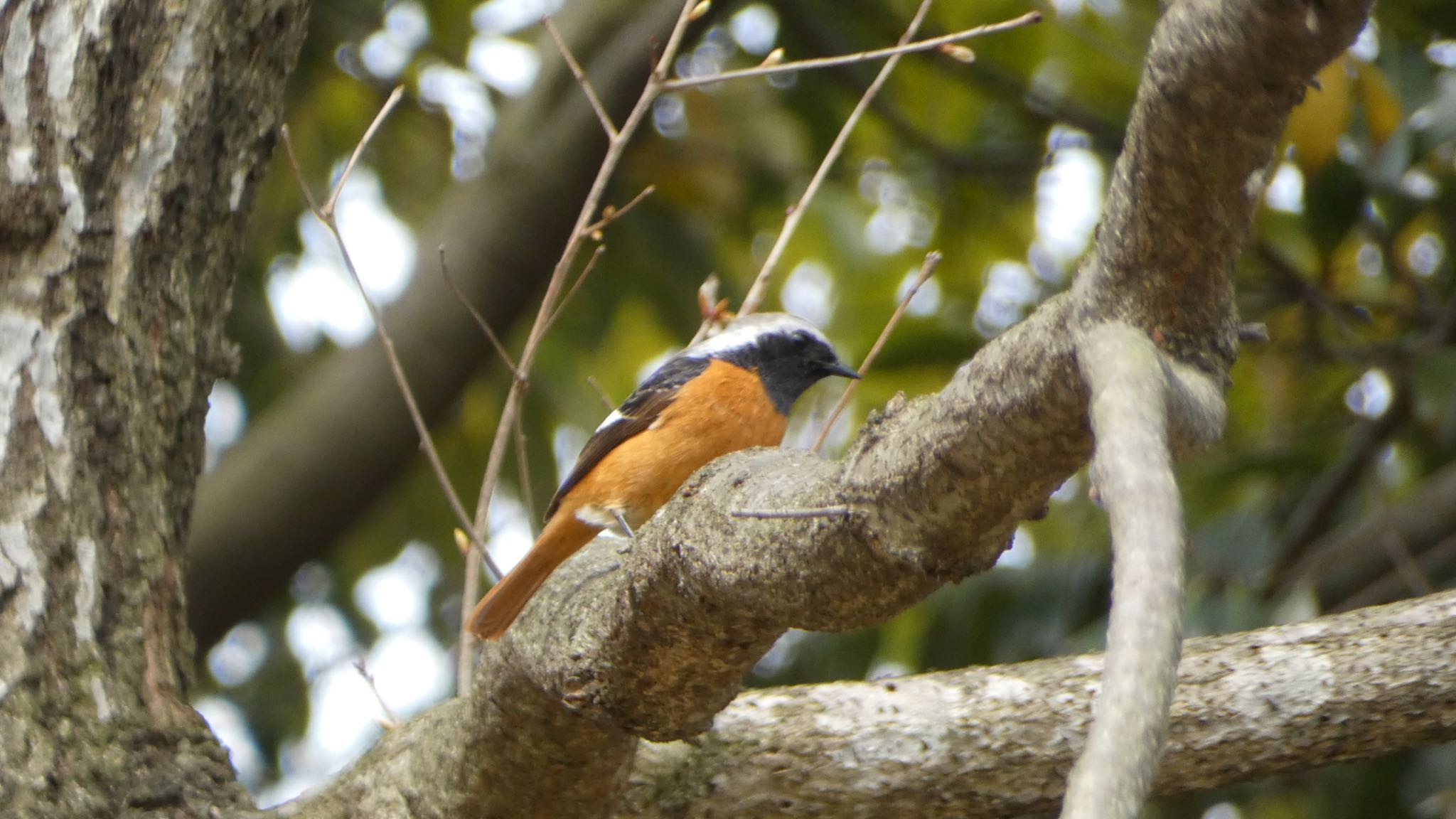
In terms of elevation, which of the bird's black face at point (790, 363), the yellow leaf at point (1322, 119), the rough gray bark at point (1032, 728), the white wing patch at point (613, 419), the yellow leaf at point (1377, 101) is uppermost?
the yellow leaf at point (1377, 101)

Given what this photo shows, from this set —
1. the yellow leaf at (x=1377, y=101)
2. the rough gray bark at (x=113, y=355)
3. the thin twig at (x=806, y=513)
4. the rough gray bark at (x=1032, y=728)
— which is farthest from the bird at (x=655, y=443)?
the yellow leaf at (x=1377, y=101)

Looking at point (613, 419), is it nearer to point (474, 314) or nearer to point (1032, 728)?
point (474, 314)

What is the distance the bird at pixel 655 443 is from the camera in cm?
432

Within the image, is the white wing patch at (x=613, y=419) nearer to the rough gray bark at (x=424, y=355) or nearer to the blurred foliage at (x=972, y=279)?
the rough gray bark at (x=424, y=355)

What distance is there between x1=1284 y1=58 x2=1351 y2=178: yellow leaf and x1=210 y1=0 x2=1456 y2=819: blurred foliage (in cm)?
6

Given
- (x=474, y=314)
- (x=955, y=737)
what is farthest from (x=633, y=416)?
(x=955, y=737)

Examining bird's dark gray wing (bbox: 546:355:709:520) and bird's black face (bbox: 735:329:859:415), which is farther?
bird's black face (bbox: 735:329:859:415)

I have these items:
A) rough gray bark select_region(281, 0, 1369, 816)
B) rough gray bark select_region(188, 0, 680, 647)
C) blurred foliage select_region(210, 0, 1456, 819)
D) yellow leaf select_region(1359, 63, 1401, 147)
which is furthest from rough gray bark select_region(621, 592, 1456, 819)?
yellow leaf select_region(1359, 63, 1401, 147)

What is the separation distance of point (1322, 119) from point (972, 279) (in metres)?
2.22

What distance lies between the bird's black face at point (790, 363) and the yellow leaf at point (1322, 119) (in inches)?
63.5

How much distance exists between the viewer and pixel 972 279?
6723mm

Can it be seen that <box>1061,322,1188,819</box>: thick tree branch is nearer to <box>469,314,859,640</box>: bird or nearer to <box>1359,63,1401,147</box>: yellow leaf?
<box>469,314,859,640</box>: bird

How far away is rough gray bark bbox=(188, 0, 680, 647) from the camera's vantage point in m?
4.98

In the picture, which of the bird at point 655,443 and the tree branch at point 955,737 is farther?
the bird at point 655,443
